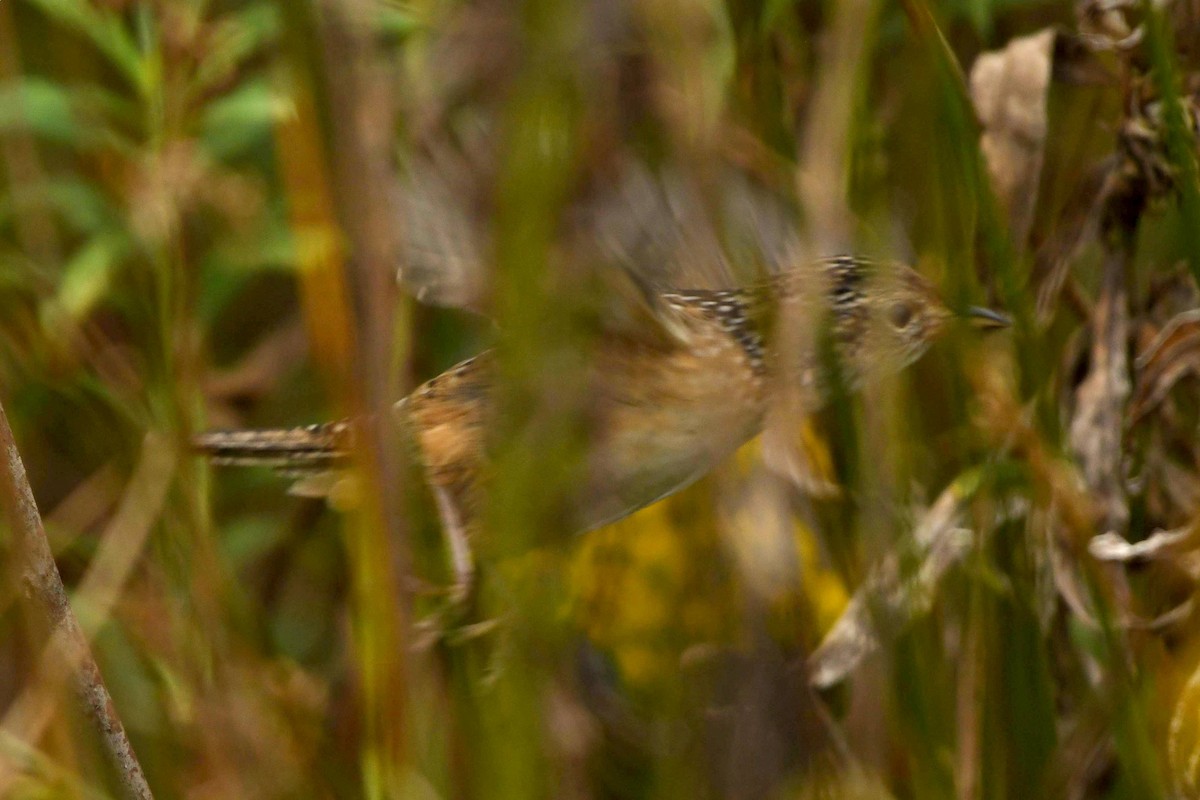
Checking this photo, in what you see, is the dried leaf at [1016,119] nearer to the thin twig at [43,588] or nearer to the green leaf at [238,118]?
the green leaf at [238,118]

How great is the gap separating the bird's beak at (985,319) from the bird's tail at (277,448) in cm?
49

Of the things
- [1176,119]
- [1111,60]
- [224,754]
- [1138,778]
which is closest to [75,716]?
[224,754]

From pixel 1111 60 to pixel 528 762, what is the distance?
123 cm

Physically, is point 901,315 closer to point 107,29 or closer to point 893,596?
point 893,596

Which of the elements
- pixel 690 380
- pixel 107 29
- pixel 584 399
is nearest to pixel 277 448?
pixel 690 380

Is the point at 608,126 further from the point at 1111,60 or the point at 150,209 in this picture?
the point at 1111,60

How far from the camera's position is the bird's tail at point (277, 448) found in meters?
1.13

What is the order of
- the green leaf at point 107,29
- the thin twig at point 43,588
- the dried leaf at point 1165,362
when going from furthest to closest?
the green leaf at point 107,29
the dried leaf at point 1165,362
the thin twig at point 43,588

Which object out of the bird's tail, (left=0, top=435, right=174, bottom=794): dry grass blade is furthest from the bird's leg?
(left=0, top=435, right=174, bottom=794): dry grass blade

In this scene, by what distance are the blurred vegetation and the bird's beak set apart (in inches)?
0.8

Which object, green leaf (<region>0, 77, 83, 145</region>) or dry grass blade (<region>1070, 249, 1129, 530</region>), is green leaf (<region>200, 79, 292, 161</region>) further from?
dry grass blade (<region>1070, 249, 1129, 530</region>)

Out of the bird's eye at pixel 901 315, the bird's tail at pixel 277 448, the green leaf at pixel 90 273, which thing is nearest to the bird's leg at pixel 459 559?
the bird's tail at pixel 277 448

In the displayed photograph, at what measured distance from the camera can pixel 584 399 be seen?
0.61m

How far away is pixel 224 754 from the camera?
3.65 ft
